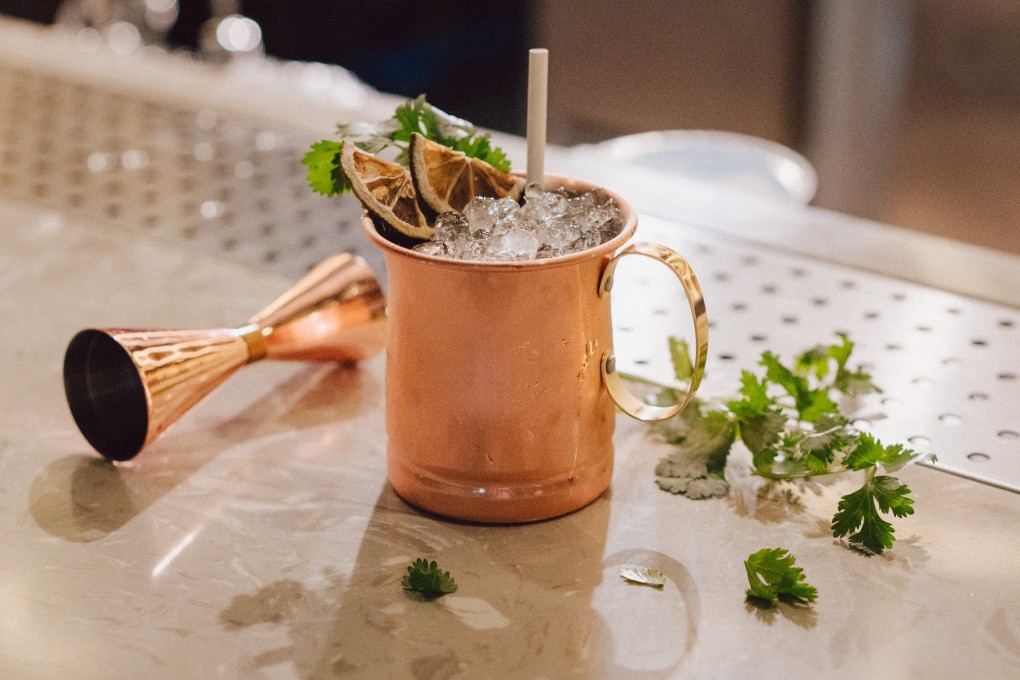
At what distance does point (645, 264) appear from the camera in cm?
124

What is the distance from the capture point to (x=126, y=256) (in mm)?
1255

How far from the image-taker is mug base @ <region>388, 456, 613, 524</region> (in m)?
0.77

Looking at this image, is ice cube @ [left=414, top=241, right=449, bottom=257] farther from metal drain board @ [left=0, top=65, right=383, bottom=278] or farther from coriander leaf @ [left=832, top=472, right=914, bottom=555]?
metal drain board @ [left=0, top=65, right=383, bottom=278]

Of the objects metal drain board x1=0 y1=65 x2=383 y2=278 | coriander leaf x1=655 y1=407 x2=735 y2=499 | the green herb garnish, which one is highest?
the green herb garnish

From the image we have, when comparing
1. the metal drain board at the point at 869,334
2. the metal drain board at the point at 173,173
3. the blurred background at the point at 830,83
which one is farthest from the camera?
the blurred background at the point at 830,83

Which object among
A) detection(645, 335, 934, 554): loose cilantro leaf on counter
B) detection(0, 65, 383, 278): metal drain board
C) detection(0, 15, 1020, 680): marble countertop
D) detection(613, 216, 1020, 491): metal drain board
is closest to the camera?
detection(0, 15, 1020, 680): marble countertop

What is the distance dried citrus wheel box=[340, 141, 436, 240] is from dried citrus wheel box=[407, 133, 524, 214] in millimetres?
12

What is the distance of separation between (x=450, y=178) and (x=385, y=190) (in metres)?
0.05

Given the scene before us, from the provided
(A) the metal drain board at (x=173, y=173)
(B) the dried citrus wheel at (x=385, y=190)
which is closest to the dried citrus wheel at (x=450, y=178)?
(B) the dried citrus wheel at (x=385, y=190)

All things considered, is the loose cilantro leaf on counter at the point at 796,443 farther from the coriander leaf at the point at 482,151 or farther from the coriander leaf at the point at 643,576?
the coriander leaf at the point at 482,151

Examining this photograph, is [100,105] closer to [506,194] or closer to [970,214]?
[506,194]

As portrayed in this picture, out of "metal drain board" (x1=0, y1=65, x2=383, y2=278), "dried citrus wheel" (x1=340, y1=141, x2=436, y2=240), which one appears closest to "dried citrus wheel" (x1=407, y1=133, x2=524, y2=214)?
"dried citrus wheel" (x1=340, y1=141, x2=436, y2=240)

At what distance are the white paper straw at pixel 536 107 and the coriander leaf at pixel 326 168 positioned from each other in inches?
5.5

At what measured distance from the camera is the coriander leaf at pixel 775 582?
0.71 metres
